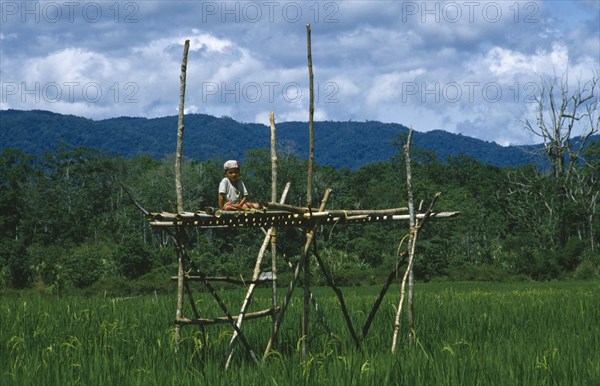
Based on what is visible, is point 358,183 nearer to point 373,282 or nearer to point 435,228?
point 435,228

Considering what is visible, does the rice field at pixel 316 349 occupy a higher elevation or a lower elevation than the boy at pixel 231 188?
lower

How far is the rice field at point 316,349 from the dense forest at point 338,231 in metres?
1.46

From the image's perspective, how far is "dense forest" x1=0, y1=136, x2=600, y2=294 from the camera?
32.8 m

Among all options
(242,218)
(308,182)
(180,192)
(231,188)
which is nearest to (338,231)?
(180,192)

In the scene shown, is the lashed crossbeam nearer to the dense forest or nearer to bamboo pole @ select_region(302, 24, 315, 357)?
bamboo pole @ select_region(302, 24, 315, 357)

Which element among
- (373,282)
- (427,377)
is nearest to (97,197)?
(373,282)

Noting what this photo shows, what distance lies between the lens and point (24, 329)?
37.6ft

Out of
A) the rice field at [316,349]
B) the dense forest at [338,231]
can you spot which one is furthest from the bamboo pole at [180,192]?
the rice field at [316,349]

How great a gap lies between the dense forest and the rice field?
146 cm

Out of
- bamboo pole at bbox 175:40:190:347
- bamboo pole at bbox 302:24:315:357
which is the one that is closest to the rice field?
bamboo pole at bbox 302:24:315:357

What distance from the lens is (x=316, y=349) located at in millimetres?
9156

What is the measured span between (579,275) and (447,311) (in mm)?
20468

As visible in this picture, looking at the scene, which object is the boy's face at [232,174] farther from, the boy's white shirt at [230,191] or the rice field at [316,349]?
the rice field at [316,349]

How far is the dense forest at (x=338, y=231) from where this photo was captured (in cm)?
3275
